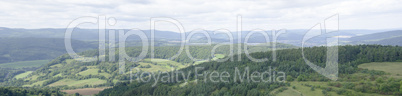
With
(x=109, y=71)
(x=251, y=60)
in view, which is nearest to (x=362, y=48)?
(x=251, y=60)

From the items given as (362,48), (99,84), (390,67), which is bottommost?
(99,84)

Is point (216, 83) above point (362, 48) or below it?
below

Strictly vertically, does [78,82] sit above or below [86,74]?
below

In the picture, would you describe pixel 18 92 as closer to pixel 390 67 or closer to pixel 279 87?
pixel 279 87

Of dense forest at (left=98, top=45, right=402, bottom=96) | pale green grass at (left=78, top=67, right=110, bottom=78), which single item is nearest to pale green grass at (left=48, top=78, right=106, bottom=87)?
pale green grass at (left=78, top=67, right=110, bottom=78)

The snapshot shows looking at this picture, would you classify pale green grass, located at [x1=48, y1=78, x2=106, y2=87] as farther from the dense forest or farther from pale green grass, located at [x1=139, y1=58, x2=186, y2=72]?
the dense forest

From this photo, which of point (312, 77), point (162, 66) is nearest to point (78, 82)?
point (162, 66)

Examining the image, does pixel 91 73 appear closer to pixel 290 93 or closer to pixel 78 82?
pixel 78 82

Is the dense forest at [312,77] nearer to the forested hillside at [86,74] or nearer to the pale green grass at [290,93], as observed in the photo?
the pale green grass at [290,93]

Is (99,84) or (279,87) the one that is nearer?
(279,87)
